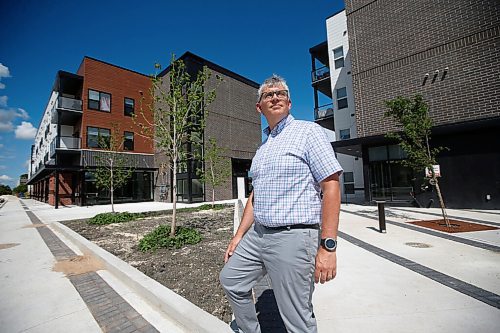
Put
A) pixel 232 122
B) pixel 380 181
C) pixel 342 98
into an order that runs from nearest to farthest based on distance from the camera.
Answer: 1. pixel 380 181
2. pixel 342 98
3. pixel 232 122

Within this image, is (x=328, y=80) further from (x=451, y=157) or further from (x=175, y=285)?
(x=175, y=285)

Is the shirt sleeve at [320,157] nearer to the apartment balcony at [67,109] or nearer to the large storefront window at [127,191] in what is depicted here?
the large storefront window at [127,191]

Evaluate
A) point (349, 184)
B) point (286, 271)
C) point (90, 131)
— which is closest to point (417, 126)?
point (286, 271)

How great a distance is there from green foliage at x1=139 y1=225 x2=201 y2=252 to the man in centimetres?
425

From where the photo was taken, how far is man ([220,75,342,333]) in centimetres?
160

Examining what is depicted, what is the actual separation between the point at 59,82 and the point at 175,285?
24207mm

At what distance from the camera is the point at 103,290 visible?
370 centimetres

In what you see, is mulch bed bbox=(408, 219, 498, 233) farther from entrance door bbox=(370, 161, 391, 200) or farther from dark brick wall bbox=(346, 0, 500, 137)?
dark brick wall bbox=(346, 0, 500, 137)

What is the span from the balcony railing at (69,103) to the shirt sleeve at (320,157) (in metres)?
24.8

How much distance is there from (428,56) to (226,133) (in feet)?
55.4

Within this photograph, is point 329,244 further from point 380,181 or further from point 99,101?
point 99,101

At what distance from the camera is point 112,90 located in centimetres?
2295

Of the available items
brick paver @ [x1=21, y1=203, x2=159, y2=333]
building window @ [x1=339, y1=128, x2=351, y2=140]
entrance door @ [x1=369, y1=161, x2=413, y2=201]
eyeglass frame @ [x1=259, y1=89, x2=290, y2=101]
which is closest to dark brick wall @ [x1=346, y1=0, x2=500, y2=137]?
entrance door @ [x1=369, y1=161, x2=413, y2=201]

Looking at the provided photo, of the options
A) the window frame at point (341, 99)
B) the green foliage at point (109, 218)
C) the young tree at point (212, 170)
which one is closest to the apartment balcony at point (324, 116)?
the window frame at point (341, 99)
